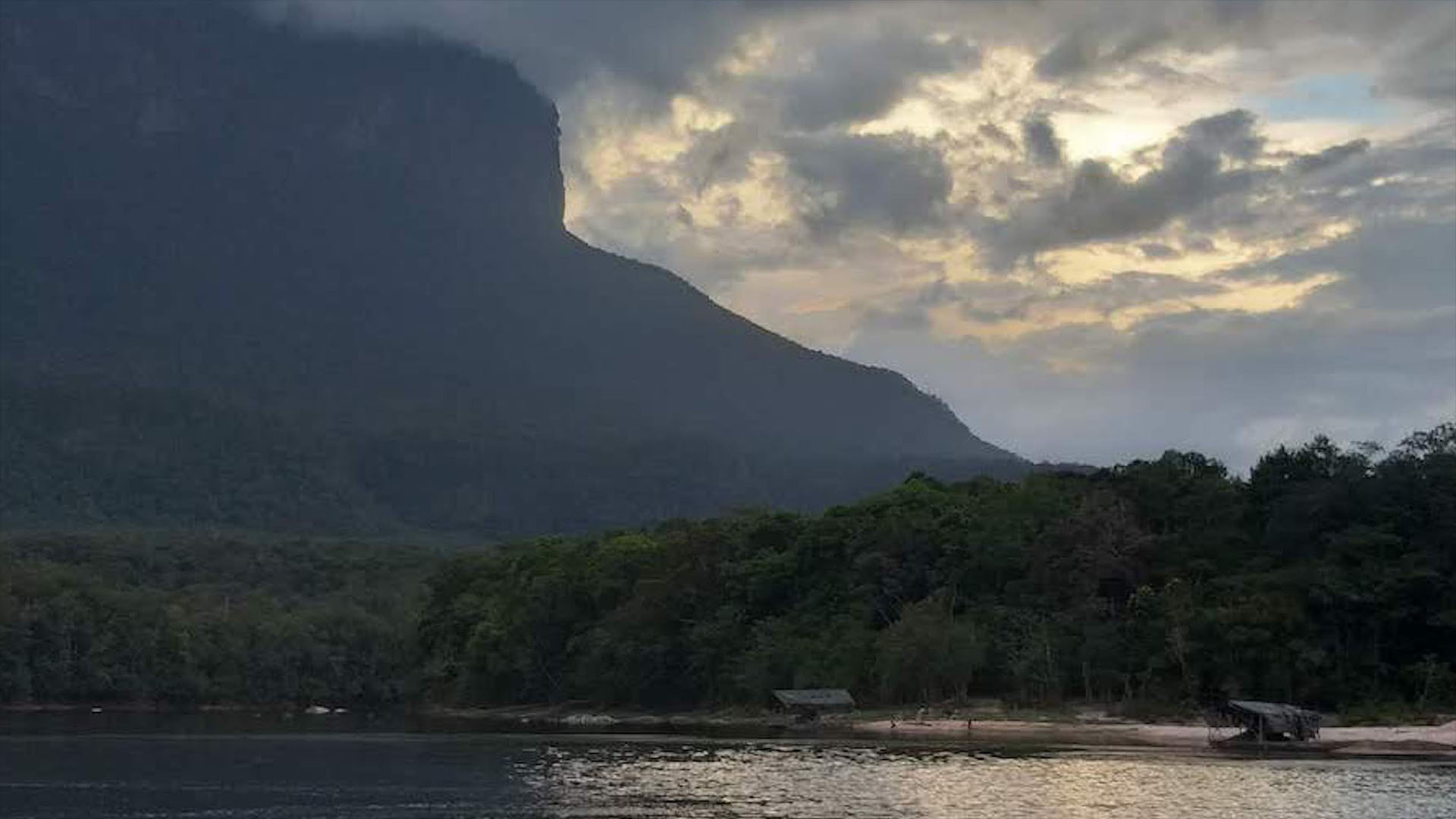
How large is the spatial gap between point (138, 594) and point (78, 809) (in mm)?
83927

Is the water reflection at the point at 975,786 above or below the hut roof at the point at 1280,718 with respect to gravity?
below

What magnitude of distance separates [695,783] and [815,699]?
1417 inches

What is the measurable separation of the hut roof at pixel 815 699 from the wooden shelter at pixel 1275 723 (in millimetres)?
25039

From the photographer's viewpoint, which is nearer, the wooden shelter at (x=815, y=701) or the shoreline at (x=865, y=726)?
the shoreline at (x=865, y=726)

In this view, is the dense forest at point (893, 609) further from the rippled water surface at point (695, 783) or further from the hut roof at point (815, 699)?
the rippled water surface at point (695, 783)

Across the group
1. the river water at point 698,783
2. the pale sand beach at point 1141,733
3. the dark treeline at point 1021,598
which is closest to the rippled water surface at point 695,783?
the river water at point 698,783

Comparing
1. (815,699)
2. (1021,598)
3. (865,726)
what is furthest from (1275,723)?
(815,699)

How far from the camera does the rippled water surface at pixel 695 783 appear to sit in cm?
4600

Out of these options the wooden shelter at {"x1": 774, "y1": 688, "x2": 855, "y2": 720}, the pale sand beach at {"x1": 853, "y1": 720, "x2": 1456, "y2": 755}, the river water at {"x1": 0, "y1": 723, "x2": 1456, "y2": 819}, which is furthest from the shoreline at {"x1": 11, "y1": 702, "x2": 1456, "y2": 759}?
the river water at {"x1": 0, "y1": 723, "x2": 1456, "y2": 819}

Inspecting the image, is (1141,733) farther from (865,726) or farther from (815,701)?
(815,701)

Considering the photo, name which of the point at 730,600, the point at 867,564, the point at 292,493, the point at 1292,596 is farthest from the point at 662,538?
the point at 292,493

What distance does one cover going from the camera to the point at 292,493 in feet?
649

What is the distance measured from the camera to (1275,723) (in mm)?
68000

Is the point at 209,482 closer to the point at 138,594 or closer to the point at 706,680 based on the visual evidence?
the point at 138,594
